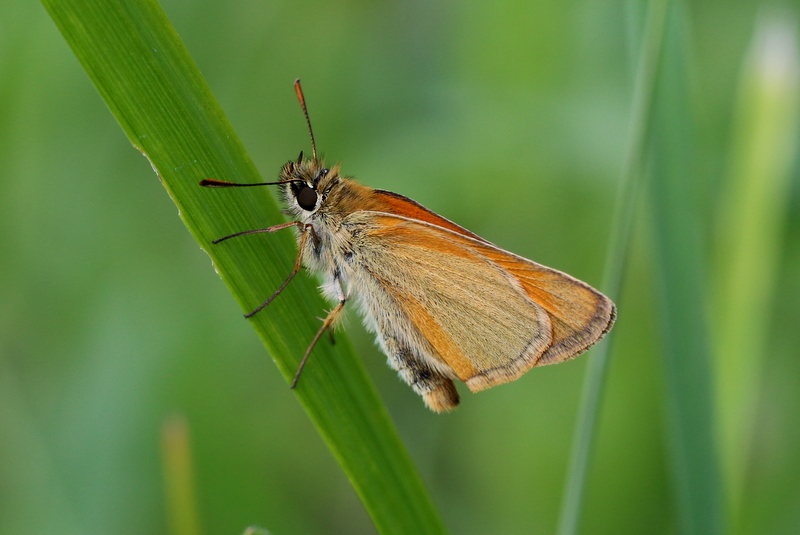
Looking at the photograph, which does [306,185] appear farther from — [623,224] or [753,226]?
[753,226]

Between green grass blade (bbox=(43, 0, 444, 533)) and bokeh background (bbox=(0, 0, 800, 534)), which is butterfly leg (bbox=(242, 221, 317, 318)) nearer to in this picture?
green grass blade (bbox=(43, 0, 444, 533))

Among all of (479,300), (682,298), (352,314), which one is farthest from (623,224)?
(352,314)

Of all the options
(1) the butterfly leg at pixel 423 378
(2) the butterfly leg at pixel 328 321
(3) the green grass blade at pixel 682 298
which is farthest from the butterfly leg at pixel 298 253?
(3) the green grass blade at pixel 682 298

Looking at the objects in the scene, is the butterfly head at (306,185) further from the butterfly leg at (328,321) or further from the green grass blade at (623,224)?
the green grass blade at (623,224)

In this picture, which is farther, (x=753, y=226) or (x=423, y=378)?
(x=753, y=226)

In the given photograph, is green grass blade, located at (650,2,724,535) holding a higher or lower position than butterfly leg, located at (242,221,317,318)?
lower

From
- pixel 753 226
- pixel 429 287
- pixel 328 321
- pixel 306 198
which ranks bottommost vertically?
pixel 753 226

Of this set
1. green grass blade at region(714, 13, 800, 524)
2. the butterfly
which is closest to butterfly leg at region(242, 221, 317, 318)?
the butterfly
